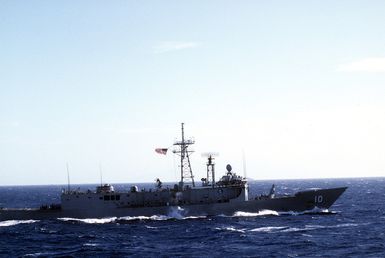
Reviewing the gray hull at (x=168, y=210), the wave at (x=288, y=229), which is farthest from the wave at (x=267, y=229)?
the gray hull at (x=168, y=210)

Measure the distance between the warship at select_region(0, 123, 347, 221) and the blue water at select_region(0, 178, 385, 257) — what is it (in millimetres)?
747

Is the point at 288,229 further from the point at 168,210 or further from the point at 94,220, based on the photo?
the point at 94,220

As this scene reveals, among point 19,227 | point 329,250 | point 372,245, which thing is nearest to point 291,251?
point 329,250

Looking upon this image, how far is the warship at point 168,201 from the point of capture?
51312 millimetres

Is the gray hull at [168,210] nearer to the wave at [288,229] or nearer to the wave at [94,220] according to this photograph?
the wave at [94,220]

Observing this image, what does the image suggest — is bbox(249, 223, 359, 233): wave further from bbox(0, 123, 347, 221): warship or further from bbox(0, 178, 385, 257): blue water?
bbox(0, 123, 347, 221): warship

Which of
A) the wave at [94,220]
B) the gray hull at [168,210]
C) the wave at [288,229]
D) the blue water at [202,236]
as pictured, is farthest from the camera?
the gray hull at [168,210]

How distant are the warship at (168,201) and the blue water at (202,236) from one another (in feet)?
2.45

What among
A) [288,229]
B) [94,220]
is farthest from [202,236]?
[94,220]

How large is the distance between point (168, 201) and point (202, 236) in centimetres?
1237

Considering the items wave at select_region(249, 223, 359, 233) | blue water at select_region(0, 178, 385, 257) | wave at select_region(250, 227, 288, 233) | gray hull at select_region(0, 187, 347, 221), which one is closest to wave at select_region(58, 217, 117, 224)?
blue water at select_region(0, 178, 385, 257)

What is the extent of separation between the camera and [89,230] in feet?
149

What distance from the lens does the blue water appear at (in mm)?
34188

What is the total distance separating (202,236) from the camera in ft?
132
